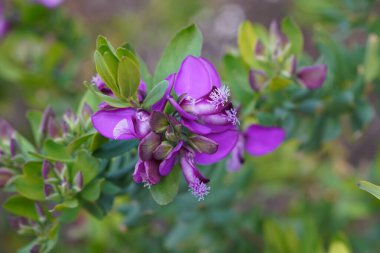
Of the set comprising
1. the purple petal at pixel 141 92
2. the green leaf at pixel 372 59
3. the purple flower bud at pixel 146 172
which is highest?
the purple petal at pixel 141 92

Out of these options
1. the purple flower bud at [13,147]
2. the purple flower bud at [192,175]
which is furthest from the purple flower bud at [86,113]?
the purple flower bud at [192,175]

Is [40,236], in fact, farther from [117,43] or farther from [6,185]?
[117,43]

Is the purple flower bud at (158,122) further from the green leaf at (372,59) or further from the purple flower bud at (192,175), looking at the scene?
the green leaf at (372,59)

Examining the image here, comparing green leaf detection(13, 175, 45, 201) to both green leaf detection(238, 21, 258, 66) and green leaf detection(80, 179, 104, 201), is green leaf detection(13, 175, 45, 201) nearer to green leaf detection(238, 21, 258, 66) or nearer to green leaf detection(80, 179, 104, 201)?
green leaf detection(80, 179, 104, 201)

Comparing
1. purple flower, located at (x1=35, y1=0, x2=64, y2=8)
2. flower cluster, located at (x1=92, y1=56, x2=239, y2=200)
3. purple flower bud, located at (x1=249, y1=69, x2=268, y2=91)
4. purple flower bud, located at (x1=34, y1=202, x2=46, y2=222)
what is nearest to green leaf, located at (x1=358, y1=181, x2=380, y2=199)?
flower cluster, located at (x1=92, y1=56, x2=239, y2=200)

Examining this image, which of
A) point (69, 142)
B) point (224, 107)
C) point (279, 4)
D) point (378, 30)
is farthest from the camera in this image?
point (279, 4)

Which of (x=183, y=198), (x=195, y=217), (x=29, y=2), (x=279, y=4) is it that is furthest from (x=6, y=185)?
(x=279, y=4)

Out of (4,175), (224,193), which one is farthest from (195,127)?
(224,193)
